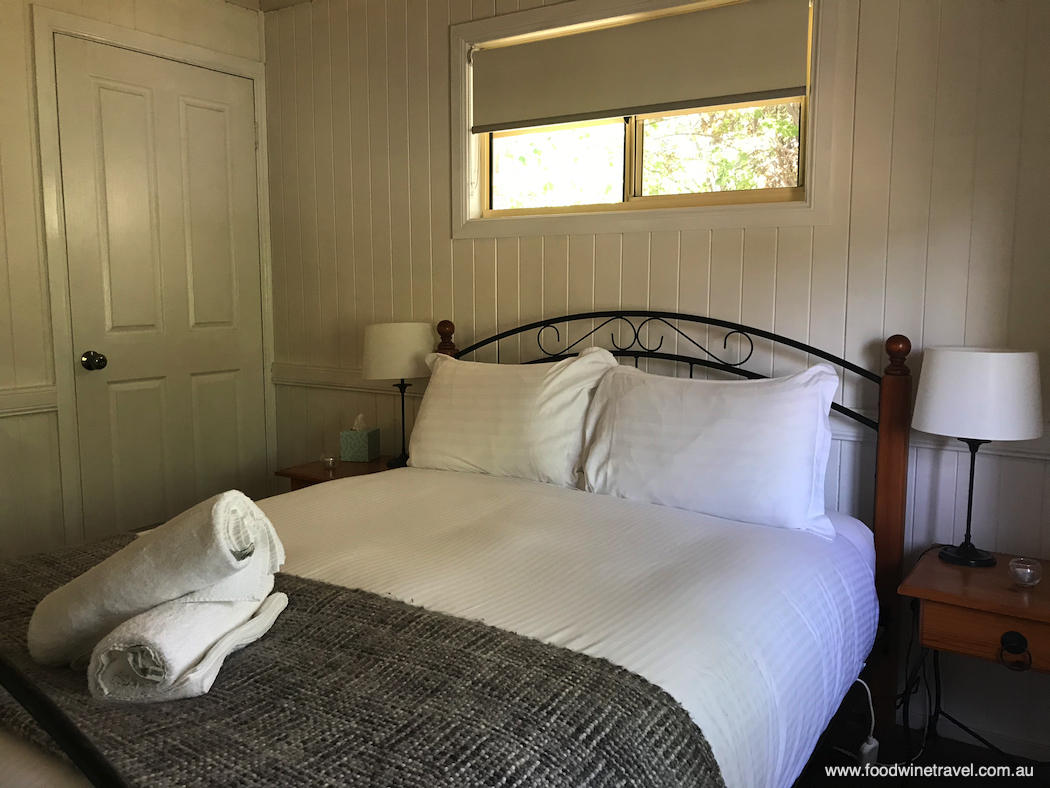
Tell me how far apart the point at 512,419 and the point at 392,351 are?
76 centimetres

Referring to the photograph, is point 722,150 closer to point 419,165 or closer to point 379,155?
point 419,165

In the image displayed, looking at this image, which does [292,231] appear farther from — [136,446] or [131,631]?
[131,631]

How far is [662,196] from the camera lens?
2828 mm

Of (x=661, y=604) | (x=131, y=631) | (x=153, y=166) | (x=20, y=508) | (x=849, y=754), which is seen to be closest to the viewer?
(x=131, y=631)

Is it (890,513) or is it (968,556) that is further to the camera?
A: (890,513)

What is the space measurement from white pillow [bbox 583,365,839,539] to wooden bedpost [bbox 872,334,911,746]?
18 cm

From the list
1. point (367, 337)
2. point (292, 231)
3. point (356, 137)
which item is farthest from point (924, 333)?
point (292, 231)

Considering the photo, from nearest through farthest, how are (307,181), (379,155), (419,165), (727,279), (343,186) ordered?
(727,279) → (419,165) → (379,155) → (343,186) → (307,181)

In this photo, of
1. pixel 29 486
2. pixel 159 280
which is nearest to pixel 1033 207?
pixel 159 280

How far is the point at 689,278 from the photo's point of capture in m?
2.71

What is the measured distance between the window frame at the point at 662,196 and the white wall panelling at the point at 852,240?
0.02m

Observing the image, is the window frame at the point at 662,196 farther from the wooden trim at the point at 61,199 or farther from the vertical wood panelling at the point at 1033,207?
the wooden trim at the point at 61,199

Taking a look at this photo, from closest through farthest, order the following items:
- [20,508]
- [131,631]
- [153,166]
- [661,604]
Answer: [131,631], [661,604], [20,508], [153,166]

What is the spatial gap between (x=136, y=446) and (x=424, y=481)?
1.49m
